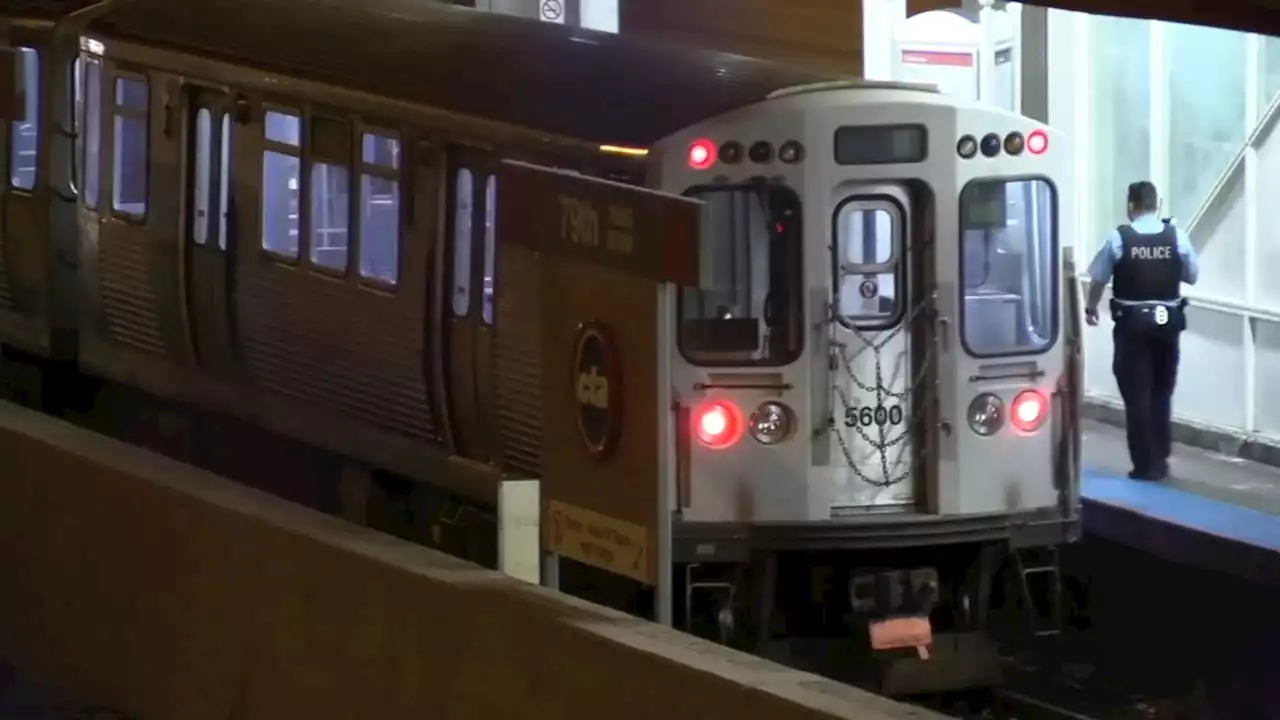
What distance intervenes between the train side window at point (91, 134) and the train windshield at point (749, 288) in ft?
17.4

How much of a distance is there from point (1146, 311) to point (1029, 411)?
12.7 ft

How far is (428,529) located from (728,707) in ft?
19.3

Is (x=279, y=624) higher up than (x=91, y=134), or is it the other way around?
(x=91, y=134)

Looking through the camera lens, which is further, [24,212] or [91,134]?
[24,212]

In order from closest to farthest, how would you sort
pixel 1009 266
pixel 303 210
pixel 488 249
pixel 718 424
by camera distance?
pixel 718 424
pixel 1009 266
pixel 488 249
pixel 303 210

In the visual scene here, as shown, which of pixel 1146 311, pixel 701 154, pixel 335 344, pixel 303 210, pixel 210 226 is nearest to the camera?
pixel 701 154

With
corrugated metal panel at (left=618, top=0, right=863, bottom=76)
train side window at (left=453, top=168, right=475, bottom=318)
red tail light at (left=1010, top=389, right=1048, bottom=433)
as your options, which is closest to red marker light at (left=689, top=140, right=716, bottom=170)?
train side window at (left=453, top=168, right=475, bottom=318)

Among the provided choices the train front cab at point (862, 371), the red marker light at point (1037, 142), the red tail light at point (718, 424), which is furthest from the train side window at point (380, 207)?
the red marker light at point (1037, 142)

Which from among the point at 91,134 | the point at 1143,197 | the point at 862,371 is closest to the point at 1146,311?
the point at 1143,197

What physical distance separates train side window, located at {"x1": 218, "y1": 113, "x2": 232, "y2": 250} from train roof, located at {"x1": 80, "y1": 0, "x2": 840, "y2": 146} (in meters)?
0.42

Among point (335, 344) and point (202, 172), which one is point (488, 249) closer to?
point (335, 344)

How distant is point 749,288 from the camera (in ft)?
32.9

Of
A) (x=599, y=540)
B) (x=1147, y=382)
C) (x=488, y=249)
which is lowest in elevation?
(x=1147, y=382)

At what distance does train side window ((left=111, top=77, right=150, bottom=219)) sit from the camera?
44.3 feet
